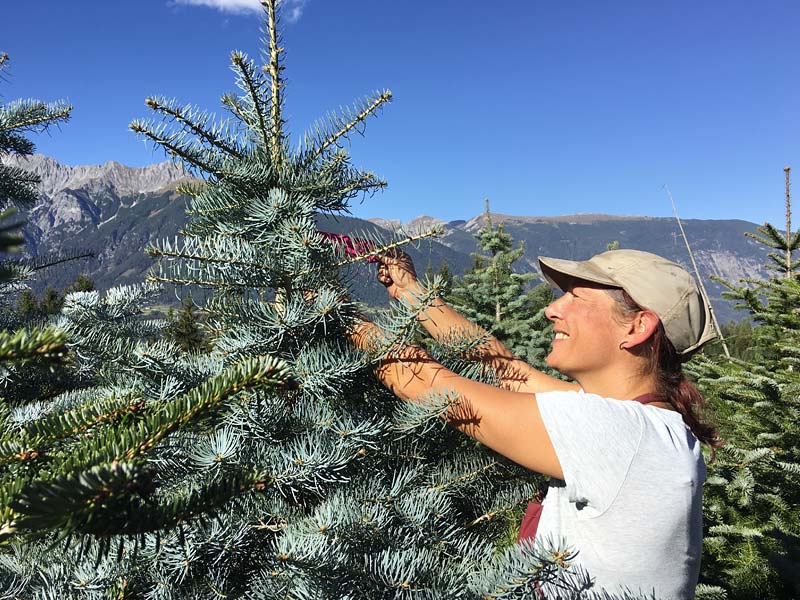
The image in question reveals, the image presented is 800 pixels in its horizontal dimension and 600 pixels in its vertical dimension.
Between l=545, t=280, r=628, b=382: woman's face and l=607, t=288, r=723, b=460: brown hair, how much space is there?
0.17ft

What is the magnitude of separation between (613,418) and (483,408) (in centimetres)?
43

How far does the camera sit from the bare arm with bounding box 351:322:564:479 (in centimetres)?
176

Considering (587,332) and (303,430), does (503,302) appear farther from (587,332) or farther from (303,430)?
(303,430)

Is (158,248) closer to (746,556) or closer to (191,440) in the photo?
(191,440)

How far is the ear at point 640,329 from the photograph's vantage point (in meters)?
2.07

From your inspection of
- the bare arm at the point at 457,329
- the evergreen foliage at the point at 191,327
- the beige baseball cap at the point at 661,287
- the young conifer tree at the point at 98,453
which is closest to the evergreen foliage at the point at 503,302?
the bare arm at the point at 457,329

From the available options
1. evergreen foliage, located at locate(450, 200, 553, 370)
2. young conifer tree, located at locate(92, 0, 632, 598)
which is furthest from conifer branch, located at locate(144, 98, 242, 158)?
evergreen foliage, located at locate(450, 200, 553, 370)

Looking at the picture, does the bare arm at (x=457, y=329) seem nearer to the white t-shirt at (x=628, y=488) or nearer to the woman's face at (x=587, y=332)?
the woman's face at (x=587, y=332)

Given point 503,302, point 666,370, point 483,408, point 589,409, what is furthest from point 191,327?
point 503,302

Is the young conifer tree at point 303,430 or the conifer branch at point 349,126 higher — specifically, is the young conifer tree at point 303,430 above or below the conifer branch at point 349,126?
below

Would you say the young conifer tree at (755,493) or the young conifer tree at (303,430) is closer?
the young conifer tree at (303,430)

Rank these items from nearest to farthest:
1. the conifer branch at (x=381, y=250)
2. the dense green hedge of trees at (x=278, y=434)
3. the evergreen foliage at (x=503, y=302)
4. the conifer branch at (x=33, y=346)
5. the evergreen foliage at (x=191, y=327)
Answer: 1. the conifer branch at (x=33, y=346)
2. the dense green hedge of trees at (x=278, y=434)
3. the conifer branch at (x=381, y=250)
4. the evergreen foliage at (x=191, y=327)
5. the evergreen foliage at (x=503, y=302)

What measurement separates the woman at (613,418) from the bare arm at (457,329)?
0.01m

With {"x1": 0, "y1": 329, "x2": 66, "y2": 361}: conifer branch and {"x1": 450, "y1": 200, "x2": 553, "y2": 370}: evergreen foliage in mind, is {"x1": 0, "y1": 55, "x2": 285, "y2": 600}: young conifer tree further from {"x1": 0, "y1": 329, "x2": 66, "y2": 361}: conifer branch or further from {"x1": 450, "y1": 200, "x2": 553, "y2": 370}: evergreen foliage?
{"x1": 450, "y1": 200, "x2": 553, "y2": 370}: evergreen foliage
